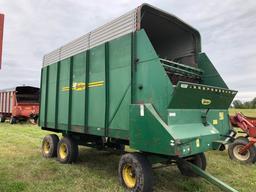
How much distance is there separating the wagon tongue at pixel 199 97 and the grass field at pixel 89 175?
1.63 m

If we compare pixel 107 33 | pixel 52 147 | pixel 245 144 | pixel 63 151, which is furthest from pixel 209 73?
pixel 52 147

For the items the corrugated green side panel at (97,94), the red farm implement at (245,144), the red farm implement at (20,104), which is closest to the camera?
the corrugated green side panel at (97,94)

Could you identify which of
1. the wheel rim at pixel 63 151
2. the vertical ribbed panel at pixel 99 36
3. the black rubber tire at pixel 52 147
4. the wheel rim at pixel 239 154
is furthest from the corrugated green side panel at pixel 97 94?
the wheel rim at pixel 239 154

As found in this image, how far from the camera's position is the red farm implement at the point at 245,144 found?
719 centimetres

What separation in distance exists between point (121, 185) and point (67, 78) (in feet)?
11.2

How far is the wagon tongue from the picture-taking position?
14.0 feet

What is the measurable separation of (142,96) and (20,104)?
16934 mm

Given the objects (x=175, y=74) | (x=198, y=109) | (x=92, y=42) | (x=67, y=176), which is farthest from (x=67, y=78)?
(x=198, y=109)

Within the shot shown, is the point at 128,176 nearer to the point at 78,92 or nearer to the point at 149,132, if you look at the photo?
the point at 149,132

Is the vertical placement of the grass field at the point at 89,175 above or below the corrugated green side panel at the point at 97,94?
below

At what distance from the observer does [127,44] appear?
16.5ft

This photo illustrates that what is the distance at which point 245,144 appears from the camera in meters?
7.35

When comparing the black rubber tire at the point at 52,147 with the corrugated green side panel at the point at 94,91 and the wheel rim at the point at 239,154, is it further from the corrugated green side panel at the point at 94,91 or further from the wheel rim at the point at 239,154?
the wheel rim at the point at 239,154

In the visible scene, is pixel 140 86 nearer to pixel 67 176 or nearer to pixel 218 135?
pixel 218 135
